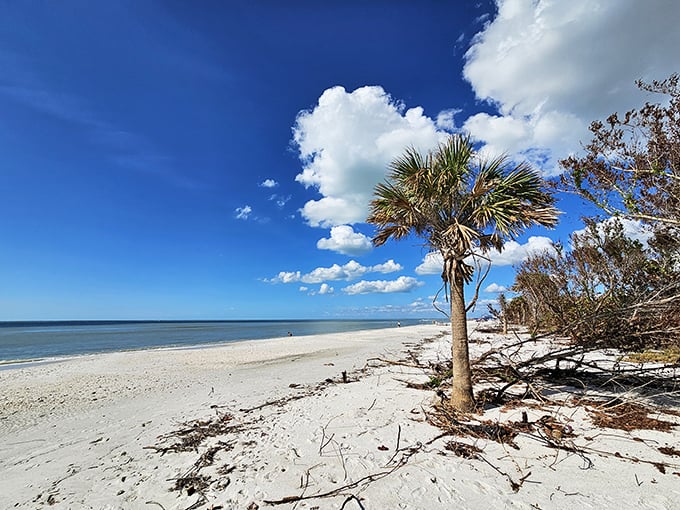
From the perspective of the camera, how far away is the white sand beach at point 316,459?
3439 mm

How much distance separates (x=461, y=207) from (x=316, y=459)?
4586mm

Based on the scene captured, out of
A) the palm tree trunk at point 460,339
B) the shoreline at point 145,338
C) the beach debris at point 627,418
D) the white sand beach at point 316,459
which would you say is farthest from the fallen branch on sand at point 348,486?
the shoreline at point 145,338

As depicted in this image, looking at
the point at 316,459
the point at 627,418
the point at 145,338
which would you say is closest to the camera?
the point at 316,459

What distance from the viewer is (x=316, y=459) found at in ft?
14.2

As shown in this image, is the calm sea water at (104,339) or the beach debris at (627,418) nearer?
the beach debris at (627,418)

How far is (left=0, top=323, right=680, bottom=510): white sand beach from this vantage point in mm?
3439

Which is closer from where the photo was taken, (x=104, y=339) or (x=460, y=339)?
(x=460, y=339)

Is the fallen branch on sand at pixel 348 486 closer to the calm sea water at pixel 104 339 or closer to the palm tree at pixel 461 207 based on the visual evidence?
the palm tree at pixel 461 207

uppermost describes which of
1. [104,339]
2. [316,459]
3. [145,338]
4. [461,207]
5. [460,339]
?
[461,207]

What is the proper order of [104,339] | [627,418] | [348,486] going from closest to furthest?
[348,486], [627,418], [104,339]

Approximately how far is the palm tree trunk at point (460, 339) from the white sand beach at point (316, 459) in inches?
23.4

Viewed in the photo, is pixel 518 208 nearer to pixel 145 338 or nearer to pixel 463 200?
pixel 463 200

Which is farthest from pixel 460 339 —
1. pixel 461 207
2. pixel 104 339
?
pixel 104 339

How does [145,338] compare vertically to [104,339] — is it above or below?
Result: below
